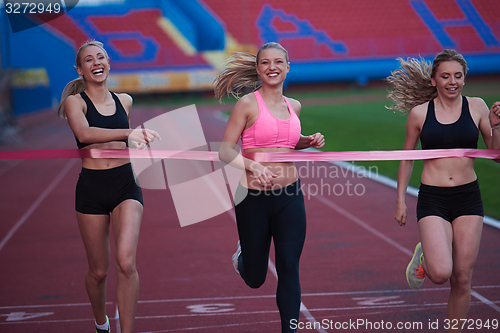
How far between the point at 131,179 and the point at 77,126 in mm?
517

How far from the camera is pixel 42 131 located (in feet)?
77.5

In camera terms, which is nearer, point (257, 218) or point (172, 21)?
point (257, 218)

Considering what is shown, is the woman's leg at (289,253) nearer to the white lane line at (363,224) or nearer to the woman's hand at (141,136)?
the woman's hand at (141,136)

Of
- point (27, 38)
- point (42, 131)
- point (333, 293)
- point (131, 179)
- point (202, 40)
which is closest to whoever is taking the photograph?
point (131, 179)

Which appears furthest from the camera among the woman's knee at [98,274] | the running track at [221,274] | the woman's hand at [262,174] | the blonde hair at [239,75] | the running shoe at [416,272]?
the running track at [221,274]

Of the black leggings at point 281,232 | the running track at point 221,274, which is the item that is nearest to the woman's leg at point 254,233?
the black leggings at point 281,232

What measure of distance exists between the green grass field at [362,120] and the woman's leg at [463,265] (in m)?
4.87

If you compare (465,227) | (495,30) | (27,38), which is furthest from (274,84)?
(495,30)

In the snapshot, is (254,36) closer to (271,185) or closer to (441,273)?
(271,185)

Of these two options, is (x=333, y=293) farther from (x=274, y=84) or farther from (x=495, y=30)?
(x=495, y=30)

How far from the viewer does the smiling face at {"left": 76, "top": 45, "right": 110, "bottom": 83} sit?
13.5ft

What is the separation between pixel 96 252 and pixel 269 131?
149 cm

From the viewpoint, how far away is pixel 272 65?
3.95 metres

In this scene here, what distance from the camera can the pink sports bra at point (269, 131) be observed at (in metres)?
3.94
